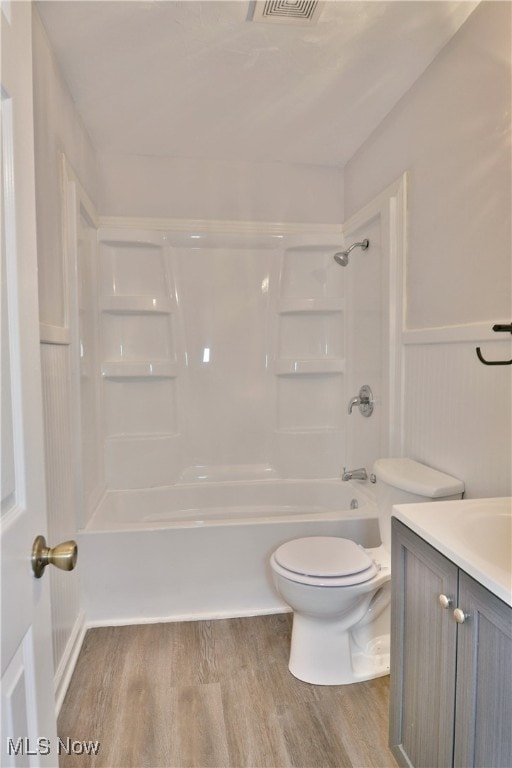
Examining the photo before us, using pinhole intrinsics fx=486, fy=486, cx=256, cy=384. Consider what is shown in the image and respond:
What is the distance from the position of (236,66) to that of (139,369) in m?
1.69

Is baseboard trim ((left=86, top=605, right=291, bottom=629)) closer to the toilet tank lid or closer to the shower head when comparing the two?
the toilet tank lid

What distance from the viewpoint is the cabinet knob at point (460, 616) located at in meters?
1.00

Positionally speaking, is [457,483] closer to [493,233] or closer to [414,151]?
[493,233]

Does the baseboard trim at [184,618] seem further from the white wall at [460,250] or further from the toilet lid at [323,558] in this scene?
the white wall at [460,250]

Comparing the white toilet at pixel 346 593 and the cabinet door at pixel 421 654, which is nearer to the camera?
the cabinet door at pixel 421 654

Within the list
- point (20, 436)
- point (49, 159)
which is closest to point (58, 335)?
point (49, 159)

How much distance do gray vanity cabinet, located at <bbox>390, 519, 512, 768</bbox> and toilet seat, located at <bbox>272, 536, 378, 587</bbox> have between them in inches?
14.7

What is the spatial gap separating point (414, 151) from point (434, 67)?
0.30 meters

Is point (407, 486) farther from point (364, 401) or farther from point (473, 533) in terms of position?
point (364, 401)

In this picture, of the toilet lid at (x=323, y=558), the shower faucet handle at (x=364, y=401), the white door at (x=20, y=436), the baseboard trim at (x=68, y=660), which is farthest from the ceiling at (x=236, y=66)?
the baseboard trim at (x=68, y=660)

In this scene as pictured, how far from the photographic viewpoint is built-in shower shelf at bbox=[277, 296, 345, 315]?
3.13 meters

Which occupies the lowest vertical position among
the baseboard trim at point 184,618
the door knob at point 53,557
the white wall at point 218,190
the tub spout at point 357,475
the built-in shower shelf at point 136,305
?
the baseboard trim at point 184,618

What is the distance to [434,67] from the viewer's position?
189 cm

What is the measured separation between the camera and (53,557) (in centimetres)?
78
